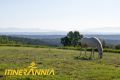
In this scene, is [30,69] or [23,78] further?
[30,69]

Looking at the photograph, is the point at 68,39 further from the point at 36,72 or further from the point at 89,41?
the point at 36,72

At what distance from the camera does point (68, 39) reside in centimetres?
8181

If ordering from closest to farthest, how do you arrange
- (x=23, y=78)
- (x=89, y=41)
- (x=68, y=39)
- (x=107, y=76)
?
1. (x=23, y=78)
2. (x=107, y=76)
3. (x=89, y=41)
4. (x=68, y=39)

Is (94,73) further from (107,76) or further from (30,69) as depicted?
(30,69)

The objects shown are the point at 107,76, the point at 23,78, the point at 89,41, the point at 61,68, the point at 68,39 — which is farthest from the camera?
the point at 68,39

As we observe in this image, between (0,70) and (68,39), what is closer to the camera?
(0,70)

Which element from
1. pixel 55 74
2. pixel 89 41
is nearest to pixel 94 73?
pixel 55 74

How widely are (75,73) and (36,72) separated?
213 centimetres

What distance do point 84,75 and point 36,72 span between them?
2474mm

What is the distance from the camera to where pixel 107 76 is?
16.5 m

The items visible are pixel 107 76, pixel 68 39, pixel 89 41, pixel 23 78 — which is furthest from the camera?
pixel 68 39

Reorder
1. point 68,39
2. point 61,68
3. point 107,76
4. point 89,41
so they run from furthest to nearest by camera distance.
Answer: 1. point 68,39
2. point 89,41
3. point 61,68
4. point 107,76

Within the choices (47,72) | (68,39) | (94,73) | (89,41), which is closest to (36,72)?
(47,72)

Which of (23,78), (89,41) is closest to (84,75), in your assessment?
(23,78)
